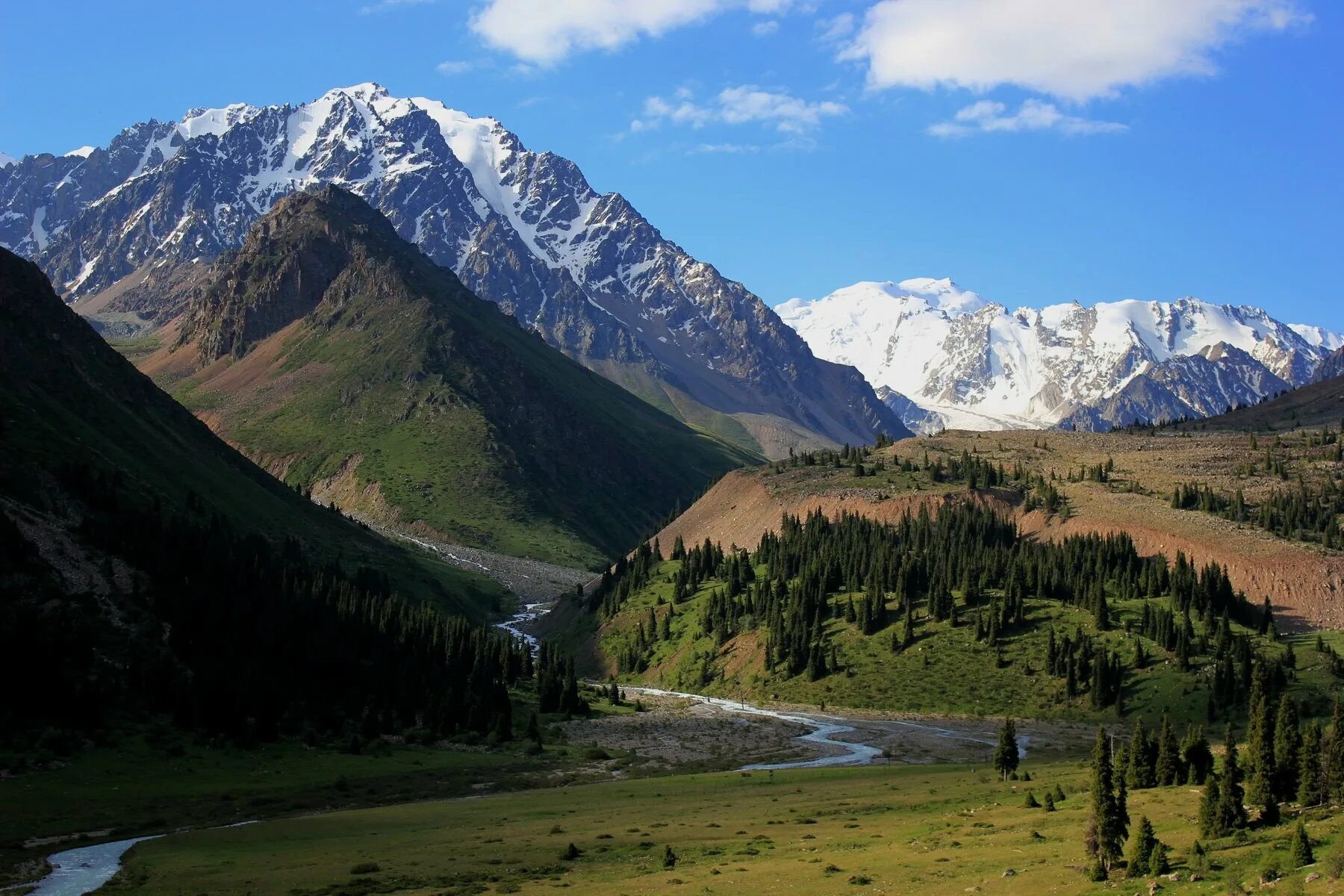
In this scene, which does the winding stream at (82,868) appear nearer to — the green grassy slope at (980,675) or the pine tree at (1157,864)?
the pine tree at (1157,864)

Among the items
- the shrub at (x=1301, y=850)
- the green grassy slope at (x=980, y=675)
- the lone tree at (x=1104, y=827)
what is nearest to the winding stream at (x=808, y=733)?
the green grassy slope at (x=980, y=675)

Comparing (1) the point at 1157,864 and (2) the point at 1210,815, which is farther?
(2) the point at 1210,815

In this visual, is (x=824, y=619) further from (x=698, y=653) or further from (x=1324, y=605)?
(x=1324, y=605)

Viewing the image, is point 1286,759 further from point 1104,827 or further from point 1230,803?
point 1104,827

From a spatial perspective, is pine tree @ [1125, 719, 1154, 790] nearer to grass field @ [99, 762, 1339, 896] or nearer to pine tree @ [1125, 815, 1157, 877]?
grass field @ [99, 762, 1339, 896]

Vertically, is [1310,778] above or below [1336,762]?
below

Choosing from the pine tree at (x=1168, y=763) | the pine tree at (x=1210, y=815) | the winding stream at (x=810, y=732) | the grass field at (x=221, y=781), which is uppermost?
the pine tree at (x=1210, y=815)

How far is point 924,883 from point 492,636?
151m

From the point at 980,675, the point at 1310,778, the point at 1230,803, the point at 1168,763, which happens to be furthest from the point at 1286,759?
the point at 980,675

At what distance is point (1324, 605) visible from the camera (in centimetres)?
17462

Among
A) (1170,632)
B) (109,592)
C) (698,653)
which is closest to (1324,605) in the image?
(1170,632)

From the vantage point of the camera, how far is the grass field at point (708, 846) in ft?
180

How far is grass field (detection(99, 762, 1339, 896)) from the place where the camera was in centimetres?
5491

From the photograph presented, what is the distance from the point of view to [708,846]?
7162cm
